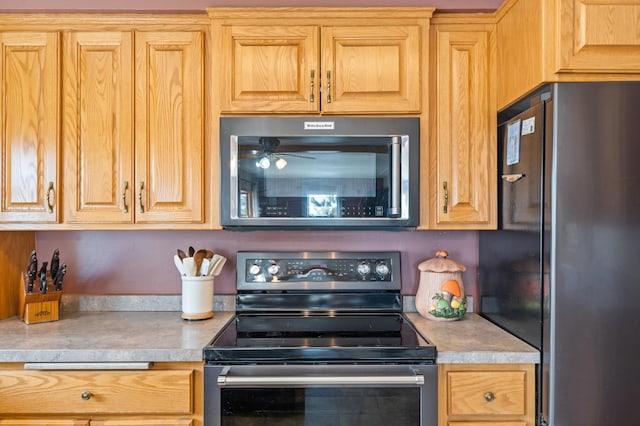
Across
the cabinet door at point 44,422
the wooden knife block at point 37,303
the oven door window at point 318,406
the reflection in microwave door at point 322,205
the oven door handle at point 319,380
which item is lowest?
the cabinet door at point 44,422

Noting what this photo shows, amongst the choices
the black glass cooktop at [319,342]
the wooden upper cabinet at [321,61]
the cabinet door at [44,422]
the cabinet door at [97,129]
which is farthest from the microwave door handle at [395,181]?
the cabinet door at [44,422]

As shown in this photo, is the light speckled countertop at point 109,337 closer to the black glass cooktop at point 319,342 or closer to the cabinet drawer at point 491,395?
the black glass cooktop at point 319,342

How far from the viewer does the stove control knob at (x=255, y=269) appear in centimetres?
194

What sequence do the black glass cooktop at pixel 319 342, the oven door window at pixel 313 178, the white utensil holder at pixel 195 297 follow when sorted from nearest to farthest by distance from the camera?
1. the black glass cooktop at pixel 319 342
2. the oven door window at pixel 313 178
3. the white utensil holder at pixel 195 297

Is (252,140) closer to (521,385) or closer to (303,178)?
(303,178)

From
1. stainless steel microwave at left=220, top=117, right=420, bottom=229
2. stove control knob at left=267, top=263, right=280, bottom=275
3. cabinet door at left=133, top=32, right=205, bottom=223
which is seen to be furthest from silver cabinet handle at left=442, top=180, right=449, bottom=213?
cabinet door at left=133, top=32, right=205, bottom=223

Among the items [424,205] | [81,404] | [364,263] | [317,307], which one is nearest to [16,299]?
[81,404]

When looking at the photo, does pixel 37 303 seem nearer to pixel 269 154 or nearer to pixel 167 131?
pixel 167 131

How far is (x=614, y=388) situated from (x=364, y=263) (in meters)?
1.02

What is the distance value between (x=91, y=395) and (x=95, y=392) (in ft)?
0.05

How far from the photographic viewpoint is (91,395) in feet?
4.50

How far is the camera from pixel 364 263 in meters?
1.96

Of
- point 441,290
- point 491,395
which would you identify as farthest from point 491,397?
point 441,290

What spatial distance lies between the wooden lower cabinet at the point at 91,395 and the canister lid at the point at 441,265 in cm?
106
